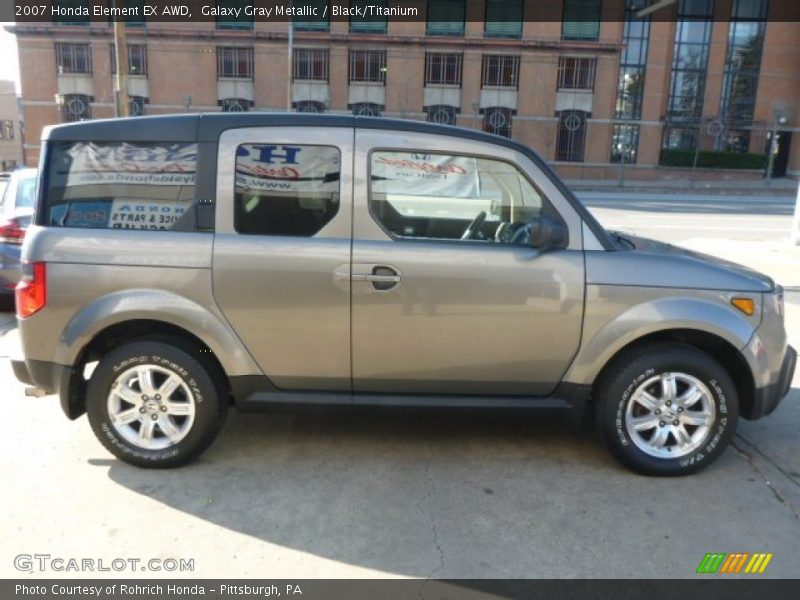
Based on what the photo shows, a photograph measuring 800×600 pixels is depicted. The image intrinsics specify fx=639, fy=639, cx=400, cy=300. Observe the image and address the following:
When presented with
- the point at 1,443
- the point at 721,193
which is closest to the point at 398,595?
the point at 1,443

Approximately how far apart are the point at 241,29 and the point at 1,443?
37.4m

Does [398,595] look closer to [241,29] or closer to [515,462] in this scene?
[515,462]

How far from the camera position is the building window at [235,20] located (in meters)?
36.6

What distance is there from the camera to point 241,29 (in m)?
36.8

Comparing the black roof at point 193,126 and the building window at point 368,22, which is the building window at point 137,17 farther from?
the black roof at point 193,126

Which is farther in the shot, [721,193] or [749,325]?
[721,193]

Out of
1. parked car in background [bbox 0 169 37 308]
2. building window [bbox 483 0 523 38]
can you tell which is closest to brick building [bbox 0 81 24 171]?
building window [bbox 483 0 523 38]

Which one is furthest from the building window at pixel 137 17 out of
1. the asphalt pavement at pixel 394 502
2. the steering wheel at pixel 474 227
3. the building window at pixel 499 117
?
the steering wheel at pixel 474 227

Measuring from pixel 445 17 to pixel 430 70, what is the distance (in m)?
3.08

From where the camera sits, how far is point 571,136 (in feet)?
125

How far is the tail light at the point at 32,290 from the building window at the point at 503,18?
3733 cm

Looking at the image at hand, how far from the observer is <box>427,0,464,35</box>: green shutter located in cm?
3675

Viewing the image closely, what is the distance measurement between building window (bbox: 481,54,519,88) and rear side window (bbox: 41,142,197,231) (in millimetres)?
36167

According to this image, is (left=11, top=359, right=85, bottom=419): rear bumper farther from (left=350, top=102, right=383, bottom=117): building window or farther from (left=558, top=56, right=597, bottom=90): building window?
(left=558, top=56, right=597, bottom=90): building window
